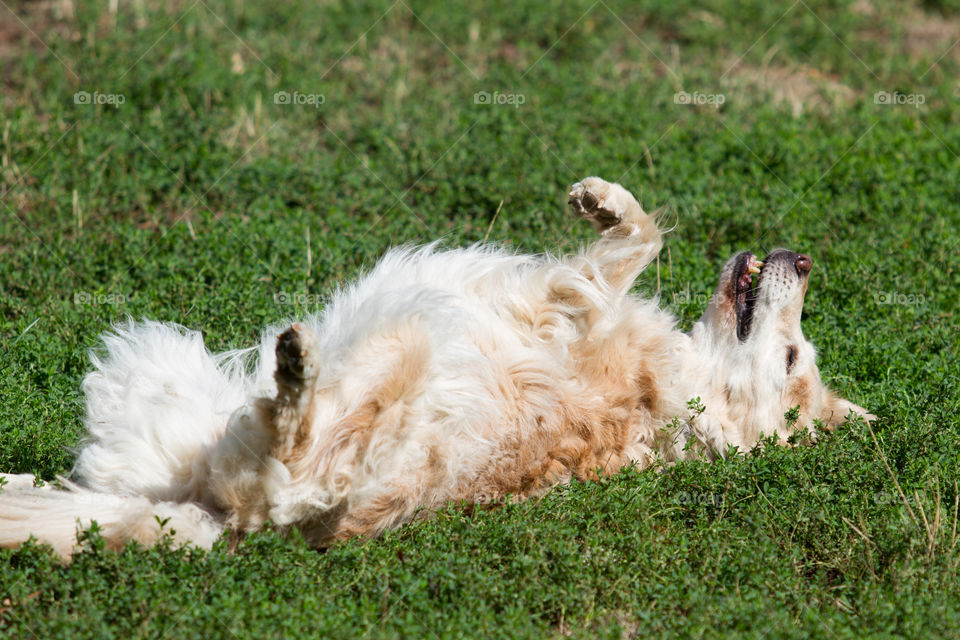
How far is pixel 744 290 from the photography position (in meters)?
5.07

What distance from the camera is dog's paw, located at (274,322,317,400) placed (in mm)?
3652

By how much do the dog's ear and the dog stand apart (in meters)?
0.01

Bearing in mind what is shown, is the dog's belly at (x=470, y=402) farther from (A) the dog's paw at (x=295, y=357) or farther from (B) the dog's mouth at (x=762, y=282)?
(B) the dog's mouth at (x=762, y=282)

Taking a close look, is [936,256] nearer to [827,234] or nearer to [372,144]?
[827,234]

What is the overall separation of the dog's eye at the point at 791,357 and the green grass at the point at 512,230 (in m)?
0.46

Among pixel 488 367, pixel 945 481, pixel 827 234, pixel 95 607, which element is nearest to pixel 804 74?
pixel 827 234

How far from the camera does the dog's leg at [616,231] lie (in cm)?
487

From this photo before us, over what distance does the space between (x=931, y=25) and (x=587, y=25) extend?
141 inches

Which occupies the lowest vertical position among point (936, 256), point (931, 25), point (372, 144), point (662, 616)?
point (662, 616)

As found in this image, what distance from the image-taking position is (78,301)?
5.45 meters
